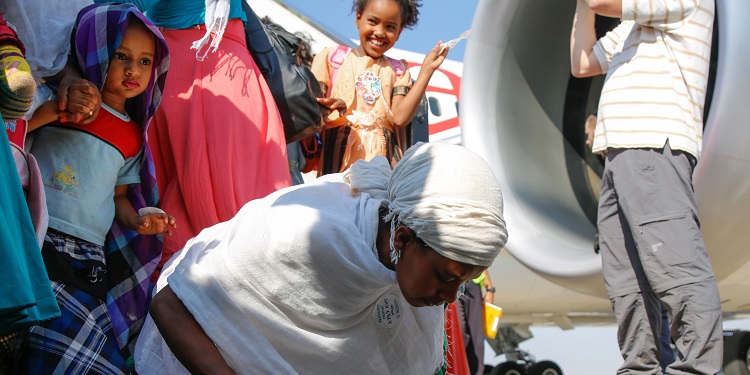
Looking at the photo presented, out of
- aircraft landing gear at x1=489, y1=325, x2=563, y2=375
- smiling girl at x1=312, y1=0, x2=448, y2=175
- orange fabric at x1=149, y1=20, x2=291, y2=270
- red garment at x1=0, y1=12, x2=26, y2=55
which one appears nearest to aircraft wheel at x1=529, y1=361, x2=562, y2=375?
aircraft landing gear at x1=489, y1=325, x2=563, y2=375

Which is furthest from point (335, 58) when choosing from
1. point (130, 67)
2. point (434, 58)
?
point (130, 67)

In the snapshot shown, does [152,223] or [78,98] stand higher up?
[78,98]

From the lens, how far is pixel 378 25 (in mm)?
3148

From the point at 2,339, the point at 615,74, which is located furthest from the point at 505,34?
the point at 2,339

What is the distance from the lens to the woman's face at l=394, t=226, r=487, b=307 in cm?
164

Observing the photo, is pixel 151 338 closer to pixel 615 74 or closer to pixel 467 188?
pixel 467 188

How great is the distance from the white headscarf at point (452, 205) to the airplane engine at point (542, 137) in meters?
1.82

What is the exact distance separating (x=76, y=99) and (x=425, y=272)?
0.95m

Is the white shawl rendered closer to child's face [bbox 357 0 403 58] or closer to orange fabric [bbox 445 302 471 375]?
orange fabric [bbox 445 302 471 375]

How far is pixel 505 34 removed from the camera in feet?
13.8

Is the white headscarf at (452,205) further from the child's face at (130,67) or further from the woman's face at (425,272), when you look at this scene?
the child's face at (130,67)

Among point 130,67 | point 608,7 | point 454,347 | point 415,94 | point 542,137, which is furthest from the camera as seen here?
point 542,137

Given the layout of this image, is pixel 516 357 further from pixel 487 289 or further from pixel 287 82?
pixel 287 82

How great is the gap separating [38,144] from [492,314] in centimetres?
303
